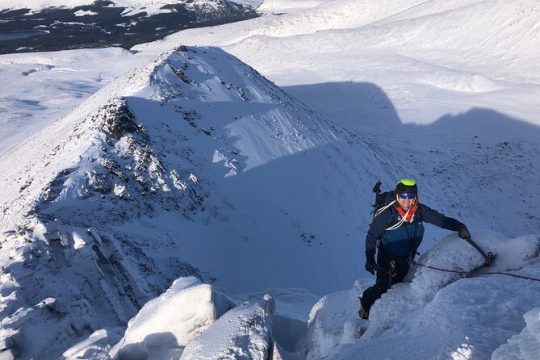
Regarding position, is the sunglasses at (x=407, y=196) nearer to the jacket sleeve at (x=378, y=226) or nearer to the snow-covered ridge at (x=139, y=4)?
the jacket sleeve at (x=378, y=226)

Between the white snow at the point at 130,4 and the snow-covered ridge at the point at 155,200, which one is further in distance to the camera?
the white snow at the point at 130,4

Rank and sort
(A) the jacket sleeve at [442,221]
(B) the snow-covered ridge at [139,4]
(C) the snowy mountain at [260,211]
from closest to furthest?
(C) the snowy mountain at [260,211] < (A) the jacket sleeve at [442,221] < (B) the snow-covered ridge at [139,4]

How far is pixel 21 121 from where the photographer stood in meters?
30.8

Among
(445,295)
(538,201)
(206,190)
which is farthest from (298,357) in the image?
(538,201)

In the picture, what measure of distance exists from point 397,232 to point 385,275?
2.25 ft

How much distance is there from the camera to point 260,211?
47.3 feet

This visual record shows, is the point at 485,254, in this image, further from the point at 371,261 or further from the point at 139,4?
the point at 139,4

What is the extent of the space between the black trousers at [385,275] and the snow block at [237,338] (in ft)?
4.72

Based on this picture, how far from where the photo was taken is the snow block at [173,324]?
19.5 ft

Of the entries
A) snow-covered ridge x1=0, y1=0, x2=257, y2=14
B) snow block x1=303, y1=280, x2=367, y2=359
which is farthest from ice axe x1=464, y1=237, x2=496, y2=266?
snow-covered ridge x1=0, y1=0, x2=257, y2=14

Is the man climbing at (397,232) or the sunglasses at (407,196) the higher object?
the sunglasses at (407,196)

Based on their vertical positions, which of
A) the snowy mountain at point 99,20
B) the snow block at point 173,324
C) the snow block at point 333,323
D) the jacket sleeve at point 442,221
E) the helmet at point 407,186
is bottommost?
the snow block at point 333,323

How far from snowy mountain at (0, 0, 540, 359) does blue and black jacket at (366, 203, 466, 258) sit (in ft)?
1.22

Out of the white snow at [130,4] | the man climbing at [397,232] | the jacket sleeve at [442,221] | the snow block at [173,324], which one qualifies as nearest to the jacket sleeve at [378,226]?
the man climbing at [397,232]
